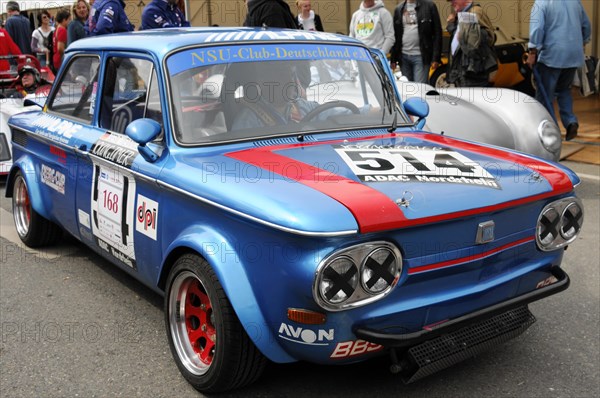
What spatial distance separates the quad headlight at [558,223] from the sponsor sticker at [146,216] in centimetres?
175

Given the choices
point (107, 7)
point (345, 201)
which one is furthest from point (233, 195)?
point (107, 7)

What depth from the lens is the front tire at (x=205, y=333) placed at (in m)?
2.88

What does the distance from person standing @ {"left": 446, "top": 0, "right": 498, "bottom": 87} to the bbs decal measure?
4.60m

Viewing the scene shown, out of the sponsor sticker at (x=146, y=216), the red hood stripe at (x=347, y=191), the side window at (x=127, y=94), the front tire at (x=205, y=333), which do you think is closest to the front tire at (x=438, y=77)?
the side window at (x=127, y=94)

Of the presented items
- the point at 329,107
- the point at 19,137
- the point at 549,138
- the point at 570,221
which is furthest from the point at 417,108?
the point at 19,137

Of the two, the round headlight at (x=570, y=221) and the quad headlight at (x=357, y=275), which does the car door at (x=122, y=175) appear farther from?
the round headlight at (x=570, y=221)

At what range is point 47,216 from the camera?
482 cm

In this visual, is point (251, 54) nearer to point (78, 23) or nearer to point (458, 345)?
point (458, 345)

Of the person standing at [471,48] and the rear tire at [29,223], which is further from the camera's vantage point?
the person standing at [471,48]

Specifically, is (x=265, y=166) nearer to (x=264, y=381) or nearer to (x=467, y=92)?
(x=264, y=381)

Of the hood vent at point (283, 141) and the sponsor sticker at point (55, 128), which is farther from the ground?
the hood vent at point (283, 141)

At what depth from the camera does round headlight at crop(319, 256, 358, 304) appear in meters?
2.58

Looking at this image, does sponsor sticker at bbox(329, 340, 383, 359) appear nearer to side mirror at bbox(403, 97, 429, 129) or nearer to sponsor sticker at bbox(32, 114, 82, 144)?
side mirror at bbox(403, 97, 429, 129)

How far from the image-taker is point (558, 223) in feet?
10.5
